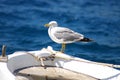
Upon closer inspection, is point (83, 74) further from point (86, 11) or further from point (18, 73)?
point (86, 11)

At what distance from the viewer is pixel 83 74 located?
28.1 ft

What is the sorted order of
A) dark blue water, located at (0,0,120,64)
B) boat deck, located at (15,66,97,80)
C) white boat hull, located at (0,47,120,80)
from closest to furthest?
white boat hull, located at (0,47,120,80), boat deck, located at (15,66,97,80), dark blue water, located at (0,0,120,64)

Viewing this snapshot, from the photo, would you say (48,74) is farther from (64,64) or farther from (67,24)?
(67,24)

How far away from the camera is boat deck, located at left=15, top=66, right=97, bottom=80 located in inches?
333

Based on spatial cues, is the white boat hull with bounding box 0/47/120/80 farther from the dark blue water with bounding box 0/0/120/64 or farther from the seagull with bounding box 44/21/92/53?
the dark blue water with bounding box 0/0/120/64

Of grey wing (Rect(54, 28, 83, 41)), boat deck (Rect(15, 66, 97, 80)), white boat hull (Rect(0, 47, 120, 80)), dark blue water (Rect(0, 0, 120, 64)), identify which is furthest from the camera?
dark blue water (Rect(0, 0, 120, 64))

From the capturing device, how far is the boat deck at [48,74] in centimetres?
846

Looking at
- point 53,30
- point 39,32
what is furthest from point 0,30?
point 53,30

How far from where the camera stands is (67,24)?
734 inches

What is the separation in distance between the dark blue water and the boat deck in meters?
6.20

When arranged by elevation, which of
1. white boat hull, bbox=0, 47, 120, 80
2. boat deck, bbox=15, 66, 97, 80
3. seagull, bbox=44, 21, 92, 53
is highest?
seagull, bbox=44, 21, 92, 53

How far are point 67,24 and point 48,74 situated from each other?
33.3ft

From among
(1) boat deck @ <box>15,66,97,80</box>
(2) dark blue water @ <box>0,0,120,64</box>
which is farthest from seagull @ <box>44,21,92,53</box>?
(2) dark blue water @ <box>0,0,120,64</box>

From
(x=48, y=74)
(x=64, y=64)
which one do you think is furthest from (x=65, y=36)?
(x=48, y=74)
